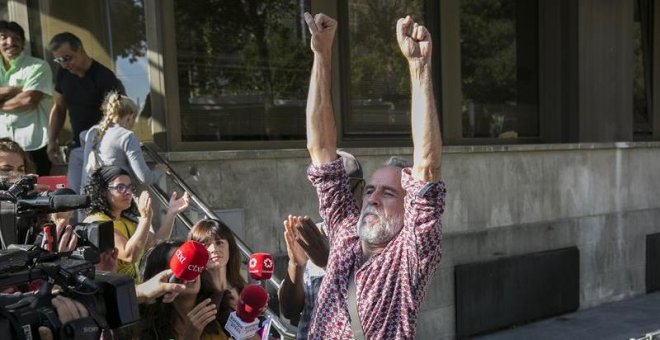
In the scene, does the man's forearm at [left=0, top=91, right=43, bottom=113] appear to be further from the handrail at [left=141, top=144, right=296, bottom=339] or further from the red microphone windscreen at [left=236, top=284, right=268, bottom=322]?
the red microphone windscreen at [left=236, top=284, right=268, bottom=322]

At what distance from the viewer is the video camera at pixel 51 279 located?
1.74 meters

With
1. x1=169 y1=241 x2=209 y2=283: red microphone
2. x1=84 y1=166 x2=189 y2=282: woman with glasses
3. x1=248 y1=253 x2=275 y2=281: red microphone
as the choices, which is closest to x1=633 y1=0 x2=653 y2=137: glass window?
x1=84 y1=166 x2=189 y2=282: woman with glasses

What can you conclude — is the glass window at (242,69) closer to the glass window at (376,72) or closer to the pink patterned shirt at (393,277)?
the glass window at (376,72)

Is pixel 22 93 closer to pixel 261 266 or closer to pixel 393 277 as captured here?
pixel 261 266

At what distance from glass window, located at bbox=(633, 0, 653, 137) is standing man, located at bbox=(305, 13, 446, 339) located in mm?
9810

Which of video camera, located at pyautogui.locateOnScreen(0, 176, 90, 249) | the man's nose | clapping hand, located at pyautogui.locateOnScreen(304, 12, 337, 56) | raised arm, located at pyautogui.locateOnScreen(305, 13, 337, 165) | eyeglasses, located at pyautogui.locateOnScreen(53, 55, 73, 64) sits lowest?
the man's nose

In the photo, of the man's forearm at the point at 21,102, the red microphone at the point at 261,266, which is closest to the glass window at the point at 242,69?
the man's forearm at the point at 21,102

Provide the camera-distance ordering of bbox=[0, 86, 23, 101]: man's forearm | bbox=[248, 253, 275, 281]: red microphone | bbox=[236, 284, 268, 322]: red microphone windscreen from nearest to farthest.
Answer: bbox=[236, 284, 268, 322]: red microphone windscreen < bbox=[248, 253, 275, 281]: red microphone < bbox=[0, 86, 23, 101]: man's forearm

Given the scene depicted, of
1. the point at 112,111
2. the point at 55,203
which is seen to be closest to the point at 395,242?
the point at 55,203

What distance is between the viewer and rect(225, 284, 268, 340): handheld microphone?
2676 mm

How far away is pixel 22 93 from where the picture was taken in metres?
5.04

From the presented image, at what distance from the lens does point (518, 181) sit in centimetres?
803

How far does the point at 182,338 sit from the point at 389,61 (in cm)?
608

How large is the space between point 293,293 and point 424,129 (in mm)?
1081
